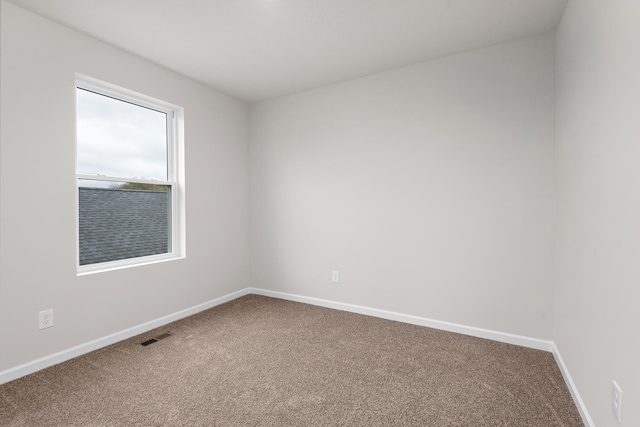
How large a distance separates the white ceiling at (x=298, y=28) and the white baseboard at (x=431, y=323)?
246 centimetres

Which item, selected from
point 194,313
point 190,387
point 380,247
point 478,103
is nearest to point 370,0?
point 478,103

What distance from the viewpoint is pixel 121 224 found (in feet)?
9.35

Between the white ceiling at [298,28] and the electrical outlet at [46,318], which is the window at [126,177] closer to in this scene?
the electrical outlet at [46,318]

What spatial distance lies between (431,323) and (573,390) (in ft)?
3.97

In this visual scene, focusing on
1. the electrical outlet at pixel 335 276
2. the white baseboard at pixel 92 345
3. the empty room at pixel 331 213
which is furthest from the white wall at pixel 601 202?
the white baseboard at pixel 92 345

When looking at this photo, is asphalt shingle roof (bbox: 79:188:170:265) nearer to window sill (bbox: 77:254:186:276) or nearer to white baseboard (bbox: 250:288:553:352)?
window sill (bbox: 77:254:186:276)

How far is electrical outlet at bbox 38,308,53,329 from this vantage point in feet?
7.27

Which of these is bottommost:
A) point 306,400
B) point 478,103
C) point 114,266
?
point 306,400

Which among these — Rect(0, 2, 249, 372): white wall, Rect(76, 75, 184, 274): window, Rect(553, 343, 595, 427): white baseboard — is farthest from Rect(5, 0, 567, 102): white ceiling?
Rect(553, 343, 595, 427): white baseboard

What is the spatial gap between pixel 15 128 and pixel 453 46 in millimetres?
3359

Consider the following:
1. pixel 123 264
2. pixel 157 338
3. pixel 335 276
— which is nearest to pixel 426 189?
pixel 335 276

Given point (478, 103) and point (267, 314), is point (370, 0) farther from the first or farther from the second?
point (267, 314)

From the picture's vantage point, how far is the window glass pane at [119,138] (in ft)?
8.50

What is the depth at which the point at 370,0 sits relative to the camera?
6.80ft
